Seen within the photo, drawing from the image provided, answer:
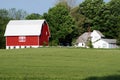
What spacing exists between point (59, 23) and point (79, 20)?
54.3ft

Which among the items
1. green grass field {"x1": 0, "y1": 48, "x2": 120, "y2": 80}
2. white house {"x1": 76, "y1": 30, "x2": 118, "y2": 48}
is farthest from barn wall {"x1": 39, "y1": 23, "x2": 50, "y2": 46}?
green grass field {"x1": 0, "y1": 48, "x2": 120, "y2": 80}

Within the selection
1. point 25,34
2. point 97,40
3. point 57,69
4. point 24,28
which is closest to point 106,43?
point 97,40

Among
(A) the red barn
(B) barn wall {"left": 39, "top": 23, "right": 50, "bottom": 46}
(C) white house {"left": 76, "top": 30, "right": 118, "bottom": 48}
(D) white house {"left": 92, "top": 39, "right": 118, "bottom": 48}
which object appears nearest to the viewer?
(A) the red barn

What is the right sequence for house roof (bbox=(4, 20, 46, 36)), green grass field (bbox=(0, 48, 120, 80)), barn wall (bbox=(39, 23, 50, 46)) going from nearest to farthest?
green grass field (bbox=(0, 48, 120, 80)) < house roof (bbox=(4, 20, 46, 36)) < barn wall (bbox=(39, 23, 50, 46))

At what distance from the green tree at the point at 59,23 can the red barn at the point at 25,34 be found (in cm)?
834

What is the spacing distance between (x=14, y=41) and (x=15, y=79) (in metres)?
68.6

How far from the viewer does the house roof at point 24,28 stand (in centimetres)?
→ 8356

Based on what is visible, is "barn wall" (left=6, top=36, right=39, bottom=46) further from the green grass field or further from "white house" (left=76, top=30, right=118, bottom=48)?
the green grass field

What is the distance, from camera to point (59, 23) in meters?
95.9

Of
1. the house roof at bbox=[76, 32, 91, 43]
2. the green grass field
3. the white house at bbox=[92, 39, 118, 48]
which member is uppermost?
the house roof at bbox=[76, 32, 91, 43]

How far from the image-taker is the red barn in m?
82.9

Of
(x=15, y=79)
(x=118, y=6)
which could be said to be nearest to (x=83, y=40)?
(x=118, y=6)

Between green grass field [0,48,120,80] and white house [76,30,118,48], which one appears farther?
white house [76,30,118,48]

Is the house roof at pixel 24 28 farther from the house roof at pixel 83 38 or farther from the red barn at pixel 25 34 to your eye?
the house roof at pixel 83 38
